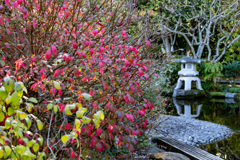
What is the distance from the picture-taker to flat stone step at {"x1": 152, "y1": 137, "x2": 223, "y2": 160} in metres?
4.43

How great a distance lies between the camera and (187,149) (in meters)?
4.71

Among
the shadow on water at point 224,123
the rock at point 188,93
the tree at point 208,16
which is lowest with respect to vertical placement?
the rock at point 188,93

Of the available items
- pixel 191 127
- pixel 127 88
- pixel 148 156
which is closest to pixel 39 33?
pixel 127 88

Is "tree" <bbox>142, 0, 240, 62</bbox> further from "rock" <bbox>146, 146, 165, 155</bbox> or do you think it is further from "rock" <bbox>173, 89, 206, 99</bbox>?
"rock" <bbox>146, 146, 165, 155</bbox>

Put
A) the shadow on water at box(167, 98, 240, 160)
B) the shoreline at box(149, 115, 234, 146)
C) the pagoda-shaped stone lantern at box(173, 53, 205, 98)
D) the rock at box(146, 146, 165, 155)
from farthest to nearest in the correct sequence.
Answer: the pagoda-shaped stone lantern at box(173, 53, 205, 98)
the shoreline at box(149, 115, 234, 146)
the shadow on water at box(167, 98, 240, 160)
the rock at box(146, 146, 165, 155)

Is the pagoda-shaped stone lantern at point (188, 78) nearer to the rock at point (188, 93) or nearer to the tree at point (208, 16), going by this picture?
the rock at point (188, 93)

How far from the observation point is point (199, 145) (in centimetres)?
634

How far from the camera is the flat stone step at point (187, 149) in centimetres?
443

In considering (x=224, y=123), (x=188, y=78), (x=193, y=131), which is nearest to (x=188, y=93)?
(x=188, y=78)

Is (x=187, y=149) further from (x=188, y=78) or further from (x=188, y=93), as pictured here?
(x=188, y=78)

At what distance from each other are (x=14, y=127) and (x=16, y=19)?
133cm

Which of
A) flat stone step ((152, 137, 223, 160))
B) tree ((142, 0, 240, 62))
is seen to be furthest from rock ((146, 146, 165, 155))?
tree ((142, 0, 240, 62))

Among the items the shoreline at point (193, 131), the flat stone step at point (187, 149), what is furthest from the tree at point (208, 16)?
the flat stone step at point (187, 149)

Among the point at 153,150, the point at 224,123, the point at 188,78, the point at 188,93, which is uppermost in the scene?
the point at 153,150
